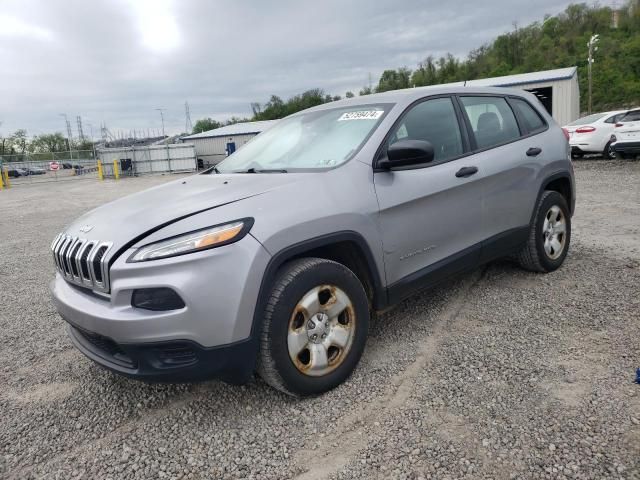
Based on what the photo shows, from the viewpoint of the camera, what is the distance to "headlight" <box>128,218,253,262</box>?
2260 millimetres

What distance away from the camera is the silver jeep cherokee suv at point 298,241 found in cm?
226

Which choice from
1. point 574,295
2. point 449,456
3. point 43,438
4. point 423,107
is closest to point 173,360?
point 43,438

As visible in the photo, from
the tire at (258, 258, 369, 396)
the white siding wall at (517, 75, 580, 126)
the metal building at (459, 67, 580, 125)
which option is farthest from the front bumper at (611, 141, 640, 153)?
the white siding wall at (517, 75, 580, 126)

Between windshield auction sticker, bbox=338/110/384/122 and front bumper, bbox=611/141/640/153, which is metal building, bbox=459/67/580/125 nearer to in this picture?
front bumper, bbox=611/141/640/153

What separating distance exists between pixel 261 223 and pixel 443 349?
158 cm

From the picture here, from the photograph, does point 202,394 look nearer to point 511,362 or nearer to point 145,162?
point 511,362

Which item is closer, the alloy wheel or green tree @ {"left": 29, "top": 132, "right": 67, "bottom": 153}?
the alloy wheel

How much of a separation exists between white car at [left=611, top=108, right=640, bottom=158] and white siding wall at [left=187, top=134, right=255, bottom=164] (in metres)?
29.9

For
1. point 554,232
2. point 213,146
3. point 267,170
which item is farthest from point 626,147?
point 213,146

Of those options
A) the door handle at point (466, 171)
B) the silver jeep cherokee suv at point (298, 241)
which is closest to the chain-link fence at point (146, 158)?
the silver jeep cherokee suv at point (298, 241)

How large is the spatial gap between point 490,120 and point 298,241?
2.31 m

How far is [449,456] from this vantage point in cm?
215

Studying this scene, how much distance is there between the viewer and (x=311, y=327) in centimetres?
258

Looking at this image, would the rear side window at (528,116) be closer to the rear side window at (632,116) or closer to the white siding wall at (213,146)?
the rear side window at (632,116)
